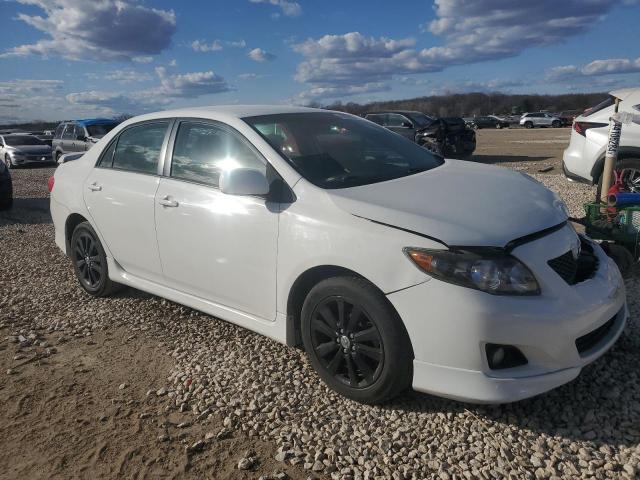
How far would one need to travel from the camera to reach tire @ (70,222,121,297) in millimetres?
4613

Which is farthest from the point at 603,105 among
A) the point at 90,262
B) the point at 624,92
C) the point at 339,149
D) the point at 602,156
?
the point at 90,262

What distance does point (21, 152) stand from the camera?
20.9 m

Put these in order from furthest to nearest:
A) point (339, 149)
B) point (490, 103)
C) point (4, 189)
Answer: point (490, 103)
point (4, 189)
point (339, 149)

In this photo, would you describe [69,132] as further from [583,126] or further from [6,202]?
[583,126]

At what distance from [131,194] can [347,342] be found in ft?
7.15

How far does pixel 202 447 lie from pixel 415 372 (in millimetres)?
1137

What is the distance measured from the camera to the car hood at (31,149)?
2094cm

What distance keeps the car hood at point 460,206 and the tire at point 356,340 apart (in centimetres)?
41

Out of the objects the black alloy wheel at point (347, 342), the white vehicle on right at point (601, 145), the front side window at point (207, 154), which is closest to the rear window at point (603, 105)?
the white vehicle on right at point (601, 145)

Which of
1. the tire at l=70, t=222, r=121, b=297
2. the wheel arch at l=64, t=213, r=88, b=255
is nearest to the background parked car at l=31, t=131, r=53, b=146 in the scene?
the wheel arch at l=64, t=213, r=88, b=255

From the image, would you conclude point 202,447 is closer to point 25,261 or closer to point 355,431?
point 355,431

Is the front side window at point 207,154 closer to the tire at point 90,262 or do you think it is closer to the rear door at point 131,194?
the rear door at point 131,194

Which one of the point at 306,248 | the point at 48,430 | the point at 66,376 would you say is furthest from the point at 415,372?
the point at 66,376

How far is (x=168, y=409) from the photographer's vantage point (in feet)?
9.94
